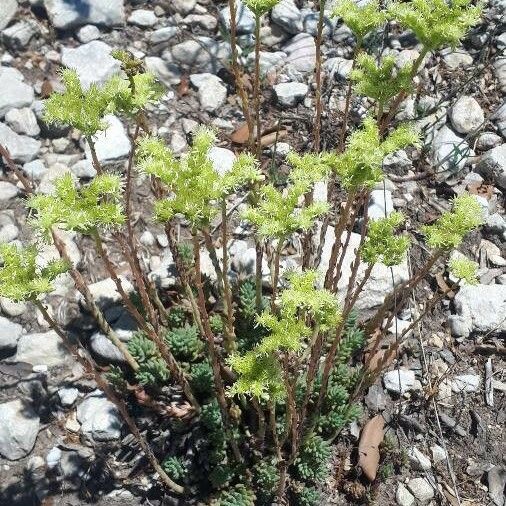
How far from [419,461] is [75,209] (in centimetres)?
264

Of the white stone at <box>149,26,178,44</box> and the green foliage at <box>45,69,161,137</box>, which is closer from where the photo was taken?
the green foliage at <box>45,69,161,137</box>

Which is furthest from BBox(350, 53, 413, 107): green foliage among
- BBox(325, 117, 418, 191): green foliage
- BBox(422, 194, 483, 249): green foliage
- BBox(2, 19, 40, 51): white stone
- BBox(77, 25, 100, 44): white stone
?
BBox(2, 19, 40, 51): white stone

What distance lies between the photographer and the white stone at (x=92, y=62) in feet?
18.1

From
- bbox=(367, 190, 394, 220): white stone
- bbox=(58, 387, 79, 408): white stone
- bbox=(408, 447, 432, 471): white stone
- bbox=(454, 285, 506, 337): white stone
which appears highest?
bbox=(367, 190, 394, 220): white stone

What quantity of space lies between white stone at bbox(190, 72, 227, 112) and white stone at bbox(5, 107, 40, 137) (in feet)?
4.48

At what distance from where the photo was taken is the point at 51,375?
4.36 meters

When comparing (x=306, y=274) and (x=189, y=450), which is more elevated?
(x=306, y=274)

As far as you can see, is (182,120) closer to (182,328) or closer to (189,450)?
(182,328)

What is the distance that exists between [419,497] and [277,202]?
7.43 feet

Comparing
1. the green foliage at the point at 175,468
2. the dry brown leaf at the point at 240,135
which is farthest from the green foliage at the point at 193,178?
the dry brown leaf at the point at 240,135

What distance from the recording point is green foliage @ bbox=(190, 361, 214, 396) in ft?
13.2

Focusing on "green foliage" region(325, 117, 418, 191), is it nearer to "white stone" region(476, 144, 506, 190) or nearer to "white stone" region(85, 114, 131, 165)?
"white stone" region(476, 144, 506, 190)

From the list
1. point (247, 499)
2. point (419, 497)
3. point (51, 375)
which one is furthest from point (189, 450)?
point (419, 497)

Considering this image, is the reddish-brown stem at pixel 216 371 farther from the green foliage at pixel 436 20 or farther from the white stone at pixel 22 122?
the white stone at pixel 22 122
